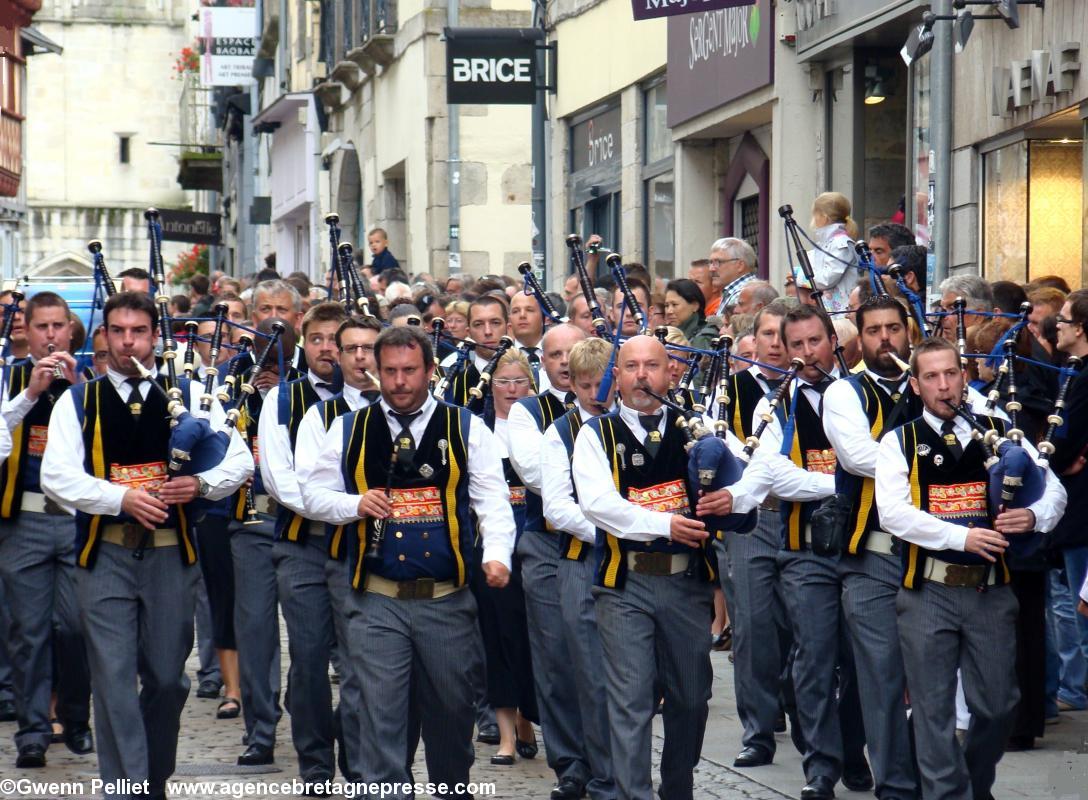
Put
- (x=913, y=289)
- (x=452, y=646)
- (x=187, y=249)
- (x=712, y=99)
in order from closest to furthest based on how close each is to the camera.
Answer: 1. (x=452, y=646)
2. (x=913, y=289)
3. (x=712, y=99)
4. (x=187, y=249)

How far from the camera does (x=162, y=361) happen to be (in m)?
9.23

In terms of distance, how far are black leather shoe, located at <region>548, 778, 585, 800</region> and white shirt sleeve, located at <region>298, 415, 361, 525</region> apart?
1.69 metres

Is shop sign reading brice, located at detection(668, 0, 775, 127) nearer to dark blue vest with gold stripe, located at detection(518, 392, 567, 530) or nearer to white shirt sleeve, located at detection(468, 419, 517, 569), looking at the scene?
dark blue vest with gold stripe, located at detection(518, 392, 567, 530)

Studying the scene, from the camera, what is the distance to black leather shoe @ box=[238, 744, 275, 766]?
1002 centimetres

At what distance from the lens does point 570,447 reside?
8.75 m

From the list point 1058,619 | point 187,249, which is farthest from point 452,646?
point 187,249

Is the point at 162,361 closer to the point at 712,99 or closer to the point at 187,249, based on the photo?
the point at 712,99

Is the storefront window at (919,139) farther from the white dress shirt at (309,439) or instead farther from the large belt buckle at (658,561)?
the large belt buckle at (658,561)

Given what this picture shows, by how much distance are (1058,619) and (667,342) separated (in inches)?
100

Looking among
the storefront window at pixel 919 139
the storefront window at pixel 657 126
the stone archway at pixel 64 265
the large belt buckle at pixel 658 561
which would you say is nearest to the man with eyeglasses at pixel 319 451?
the large belt buckle at pixel 658 561

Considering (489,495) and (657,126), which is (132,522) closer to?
(489,495)

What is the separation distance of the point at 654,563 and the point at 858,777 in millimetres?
1767

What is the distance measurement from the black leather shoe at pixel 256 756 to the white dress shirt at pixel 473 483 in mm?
2055

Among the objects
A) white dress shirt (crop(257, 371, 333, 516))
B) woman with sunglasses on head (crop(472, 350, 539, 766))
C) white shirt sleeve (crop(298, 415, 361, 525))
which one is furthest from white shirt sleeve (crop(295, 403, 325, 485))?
woman with sunglasses on head (crop(472, 350, 539, 766))
